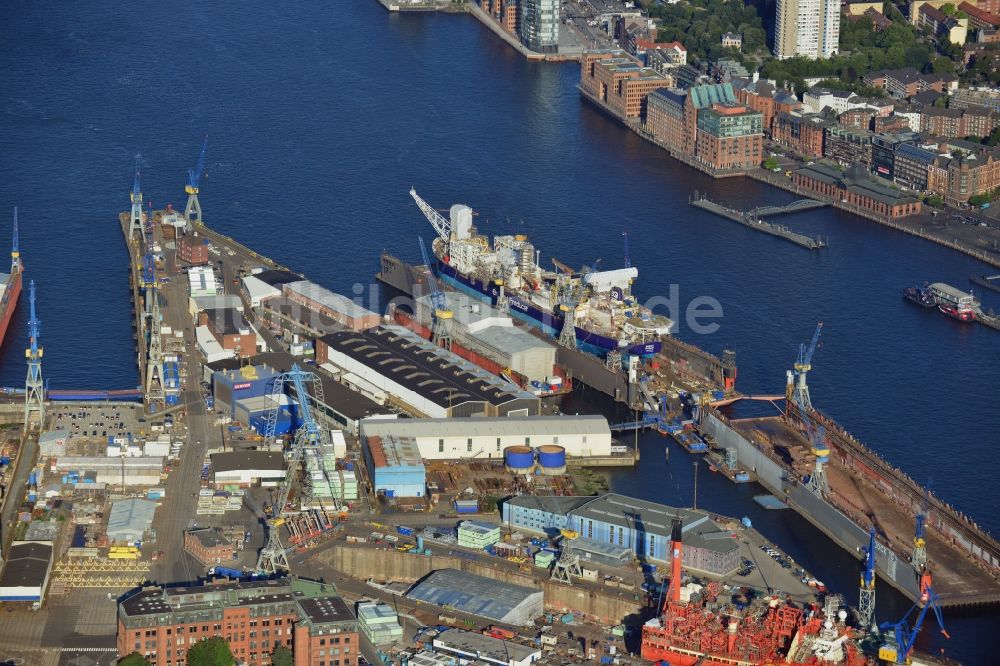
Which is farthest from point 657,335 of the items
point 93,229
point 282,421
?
point 93,229

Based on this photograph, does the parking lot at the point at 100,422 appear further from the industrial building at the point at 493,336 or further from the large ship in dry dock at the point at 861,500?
the large ship in dry dock at the point at 861,500

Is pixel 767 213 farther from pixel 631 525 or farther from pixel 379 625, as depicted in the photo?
pixel 379 625

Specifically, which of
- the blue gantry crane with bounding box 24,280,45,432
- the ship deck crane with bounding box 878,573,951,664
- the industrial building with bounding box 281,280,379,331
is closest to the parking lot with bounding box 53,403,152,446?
the blue gantry crane with bounding box 24,280,45,432

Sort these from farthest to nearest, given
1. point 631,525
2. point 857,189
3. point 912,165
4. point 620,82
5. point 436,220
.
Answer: point 620,82
point 912,165
point 857,189
point 436,220
point 631,525

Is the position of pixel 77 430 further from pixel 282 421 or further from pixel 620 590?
pixel 620 590

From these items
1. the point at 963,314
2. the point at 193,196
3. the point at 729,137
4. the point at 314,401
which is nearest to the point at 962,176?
the point at 729,137

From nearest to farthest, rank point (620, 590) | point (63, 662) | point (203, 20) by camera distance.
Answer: point (63, 662), point (620, 590), point (203, 20)

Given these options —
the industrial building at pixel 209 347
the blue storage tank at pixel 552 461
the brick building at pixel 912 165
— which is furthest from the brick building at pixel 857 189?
the industrial building at pixel 209 347
